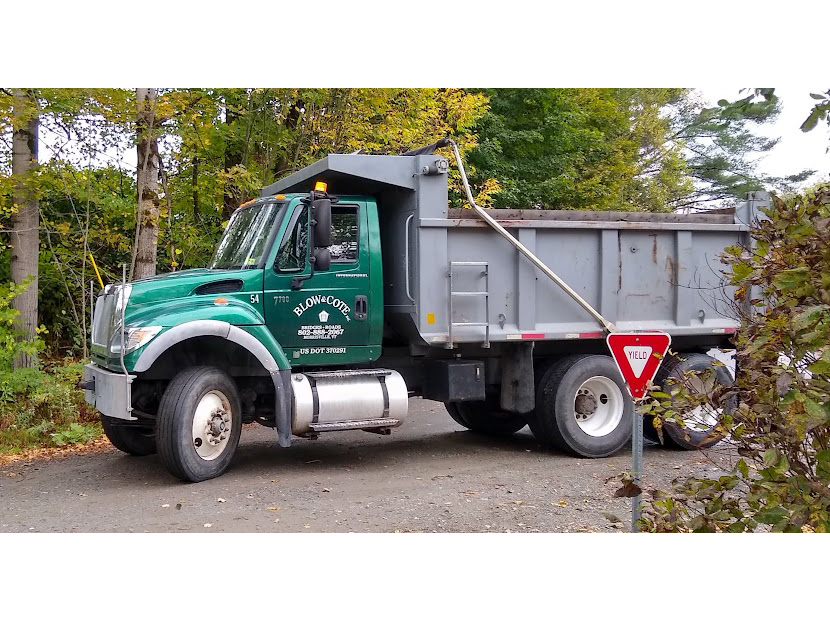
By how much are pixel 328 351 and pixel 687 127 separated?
23.7 m

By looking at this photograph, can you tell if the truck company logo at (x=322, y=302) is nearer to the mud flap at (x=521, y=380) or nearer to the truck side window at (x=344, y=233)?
the truck side window at (x=344, y=233)

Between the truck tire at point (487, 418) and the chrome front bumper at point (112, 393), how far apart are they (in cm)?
406

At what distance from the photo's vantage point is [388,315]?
9.27m

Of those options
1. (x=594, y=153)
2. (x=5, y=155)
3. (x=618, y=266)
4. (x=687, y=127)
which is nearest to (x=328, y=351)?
(x=618, y=266)

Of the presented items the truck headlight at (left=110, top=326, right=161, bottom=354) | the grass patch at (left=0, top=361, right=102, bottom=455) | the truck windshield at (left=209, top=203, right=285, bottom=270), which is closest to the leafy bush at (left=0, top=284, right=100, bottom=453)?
the grass patch at (left=0, top=361, right=102, bottom=455)

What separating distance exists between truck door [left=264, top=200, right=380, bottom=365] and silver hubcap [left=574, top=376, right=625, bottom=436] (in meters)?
2.47

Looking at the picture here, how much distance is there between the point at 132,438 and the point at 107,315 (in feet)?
5.22

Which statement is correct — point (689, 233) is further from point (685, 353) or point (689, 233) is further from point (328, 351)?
point (328, 351)

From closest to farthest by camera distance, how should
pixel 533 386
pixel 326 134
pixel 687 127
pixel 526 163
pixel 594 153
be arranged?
pixel 533 386 < pixel 326 134 < pixel 526 163 < pixel 594 153 < pixel 687 127

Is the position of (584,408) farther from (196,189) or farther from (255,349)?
(196,189)

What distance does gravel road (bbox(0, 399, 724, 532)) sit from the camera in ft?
22.1

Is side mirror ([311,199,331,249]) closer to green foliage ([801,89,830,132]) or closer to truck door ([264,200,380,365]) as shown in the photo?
truck door ([264,200,380,365])

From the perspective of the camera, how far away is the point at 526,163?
2189cm

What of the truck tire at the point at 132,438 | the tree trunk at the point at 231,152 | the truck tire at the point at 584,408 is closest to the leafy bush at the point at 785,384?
the truck tire at the point at 584,408
